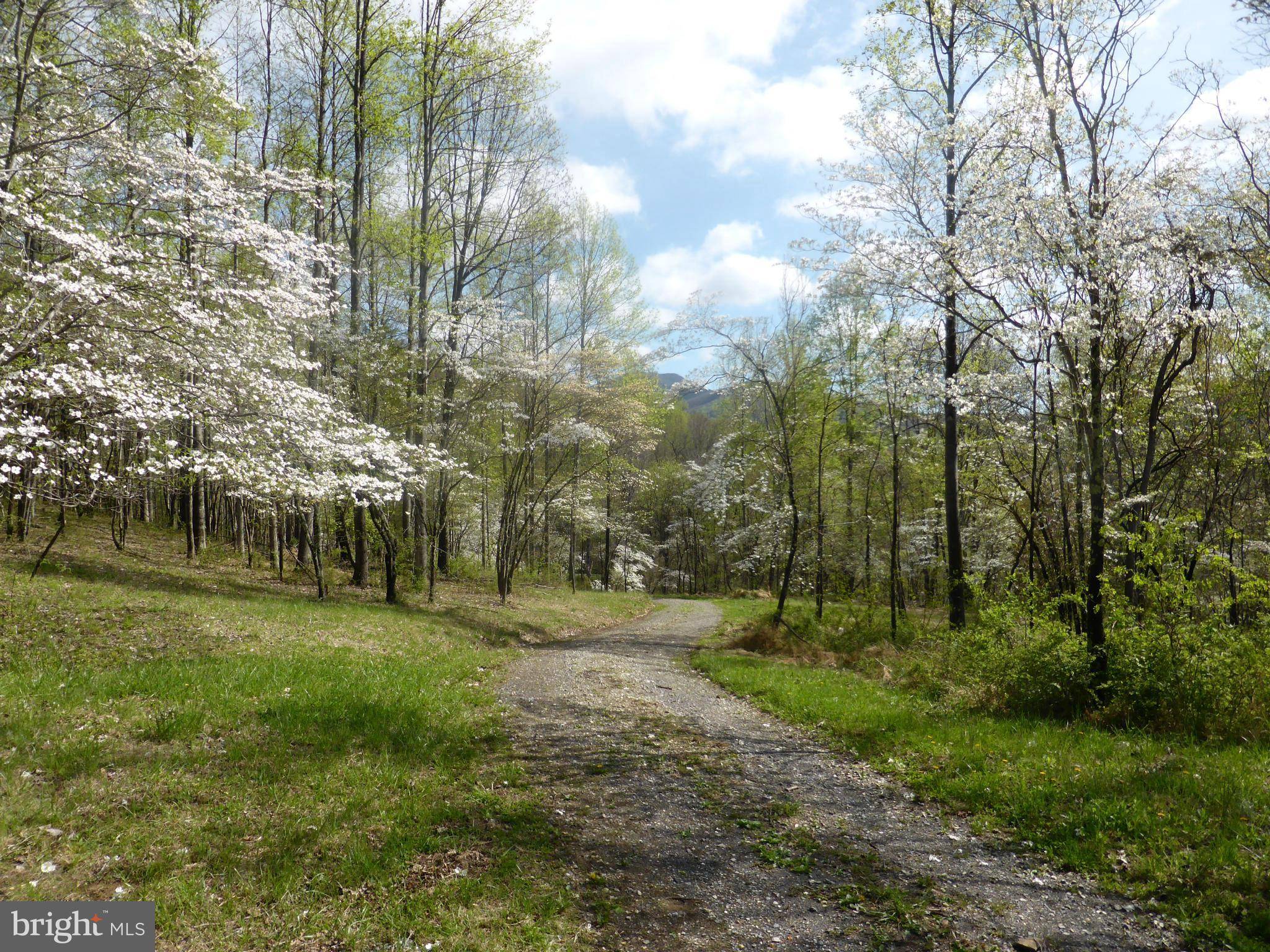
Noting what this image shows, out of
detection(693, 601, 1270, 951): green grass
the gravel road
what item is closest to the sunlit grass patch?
detection(693, 601, 1270, 951): green grass

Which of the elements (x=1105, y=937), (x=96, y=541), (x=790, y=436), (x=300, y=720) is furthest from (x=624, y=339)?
(x=1105, y=937)

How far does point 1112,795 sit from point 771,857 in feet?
9.83

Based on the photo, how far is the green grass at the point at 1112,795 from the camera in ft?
12.8

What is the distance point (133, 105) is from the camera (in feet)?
27.7

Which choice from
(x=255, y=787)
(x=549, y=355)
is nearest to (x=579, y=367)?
(x=549, y=355)

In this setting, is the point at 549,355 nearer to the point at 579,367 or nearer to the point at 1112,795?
the point at 579,367

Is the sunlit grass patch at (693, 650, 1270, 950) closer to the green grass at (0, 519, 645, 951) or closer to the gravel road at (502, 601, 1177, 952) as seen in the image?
the gravel road at (502, 601, 1177, 952)

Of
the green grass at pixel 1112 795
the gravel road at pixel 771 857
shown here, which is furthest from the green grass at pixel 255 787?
the green grass at pixel 1112 795

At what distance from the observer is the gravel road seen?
3701 millimetres

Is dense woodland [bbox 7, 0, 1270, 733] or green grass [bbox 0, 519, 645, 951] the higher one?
dense woodland [bbox 7, 0, 1270, 733]

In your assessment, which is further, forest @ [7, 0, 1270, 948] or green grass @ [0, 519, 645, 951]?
forest @ [7, 0, 1270, 948]

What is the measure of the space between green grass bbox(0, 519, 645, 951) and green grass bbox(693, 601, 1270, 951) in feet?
12.3

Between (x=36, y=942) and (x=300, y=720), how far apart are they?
3.02 meters

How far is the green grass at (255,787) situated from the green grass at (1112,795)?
3742 millimetres
